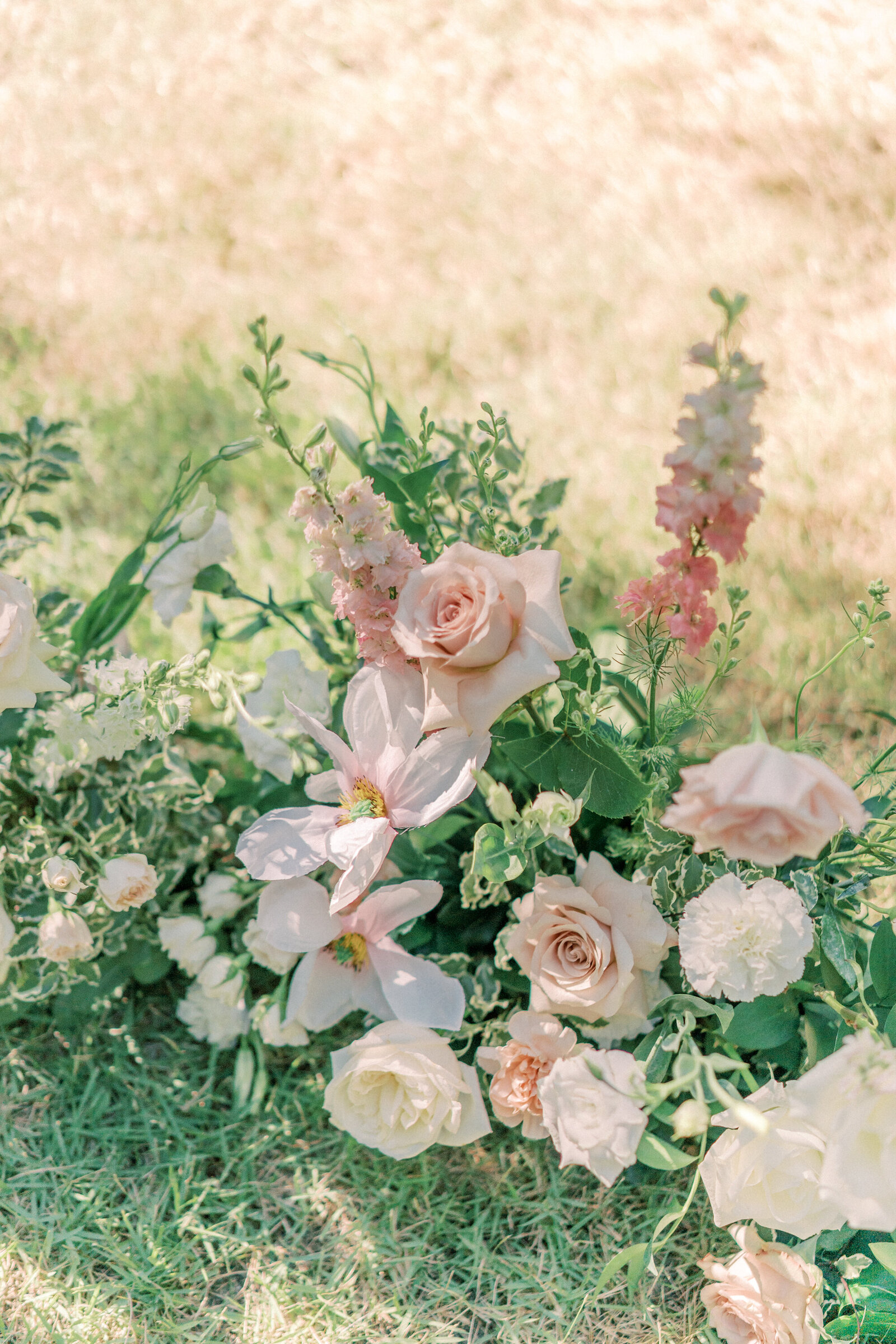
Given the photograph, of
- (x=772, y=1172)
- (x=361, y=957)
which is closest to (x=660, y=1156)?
(x=772, y=1172)

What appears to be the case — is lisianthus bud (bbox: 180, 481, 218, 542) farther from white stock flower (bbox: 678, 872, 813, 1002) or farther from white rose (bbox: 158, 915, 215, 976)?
white stock flower (bbox: 678, 872, 813, 1002)

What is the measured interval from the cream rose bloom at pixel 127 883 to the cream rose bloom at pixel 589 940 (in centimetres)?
33

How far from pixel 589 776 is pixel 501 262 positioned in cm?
167

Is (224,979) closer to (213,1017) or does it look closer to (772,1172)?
(213,1017)

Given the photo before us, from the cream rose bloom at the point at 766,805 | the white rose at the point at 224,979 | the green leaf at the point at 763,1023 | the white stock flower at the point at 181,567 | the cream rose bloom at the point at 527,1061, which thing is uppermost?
the cream rose bloom at the point at 766,805

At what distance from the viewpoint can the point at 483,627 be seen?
A: 664mm

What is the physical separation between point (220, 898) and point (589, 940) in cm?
39

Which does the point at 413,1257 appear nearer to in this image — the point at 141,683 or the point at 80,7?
the point at 141,683

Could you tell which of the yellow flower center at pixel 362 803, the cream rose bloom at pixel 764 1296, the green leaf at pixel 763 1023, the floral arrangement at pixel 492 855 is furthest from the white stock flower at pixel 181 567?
the cream rose bloom at pixel 764 1296

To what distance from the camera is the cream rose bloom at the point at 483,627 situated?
0.68 metres

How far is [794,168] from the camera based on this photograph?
2.27m

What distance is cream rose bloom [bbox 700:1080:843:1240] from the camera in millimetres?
700

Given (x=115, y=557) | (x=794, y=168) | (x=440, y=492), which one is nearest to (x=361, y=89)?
(x=794, y=168)

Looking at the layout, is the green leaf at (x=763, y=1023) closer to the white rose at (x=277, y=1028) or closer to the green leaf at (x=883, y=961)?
the green leaf at (x=883, y=961)
